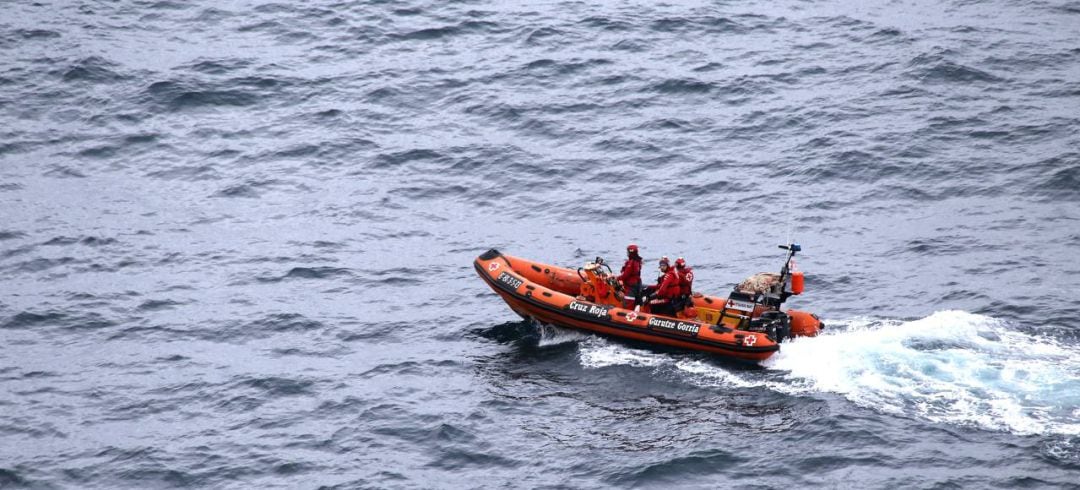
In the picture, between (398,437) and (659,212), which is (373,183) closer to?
(659,212)

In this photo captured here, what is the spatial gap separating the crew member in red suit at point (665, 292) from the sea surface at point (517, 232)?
1.22m

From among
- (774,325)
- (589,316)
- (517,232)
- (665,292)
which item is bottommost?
(517,232)

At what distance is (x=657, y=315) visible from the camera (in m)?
23.6

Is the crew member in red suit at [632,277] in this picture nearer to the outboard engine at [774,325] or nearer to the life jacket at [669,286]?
the life jacket at [669,286]

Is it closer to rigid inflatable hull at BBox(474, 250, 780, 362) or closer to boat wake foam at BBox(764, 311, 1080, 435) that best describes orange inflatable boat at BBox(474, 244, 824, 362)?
rigid inflatable hull at BBox(474, 250, 780, 362)

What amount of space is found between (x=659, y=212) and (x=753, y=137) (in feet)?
13.7

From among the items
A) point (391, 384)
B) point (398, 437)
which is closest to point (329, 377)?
point (391, 384)

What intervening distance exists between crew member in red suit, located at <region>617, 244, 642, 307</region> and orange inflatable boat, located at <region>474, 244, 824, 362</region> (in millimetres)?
134

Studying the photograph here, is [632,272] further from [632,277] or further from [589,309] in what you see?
[589,309]

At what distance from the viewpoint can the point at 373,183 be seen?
102ft

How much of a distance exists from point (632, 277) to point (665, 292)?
0.73m

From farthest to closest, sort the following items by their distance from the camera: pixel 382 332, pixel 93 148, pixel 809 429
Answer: pixel 93 148, pixel 382 332, pixel 809 429

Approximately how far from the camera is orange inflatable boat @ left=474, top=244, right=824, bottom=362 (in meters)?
22.8

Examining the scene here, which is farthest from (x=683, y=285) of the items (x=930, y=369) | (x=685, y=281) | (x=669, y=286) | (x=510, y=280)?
(x=930, y=369)
